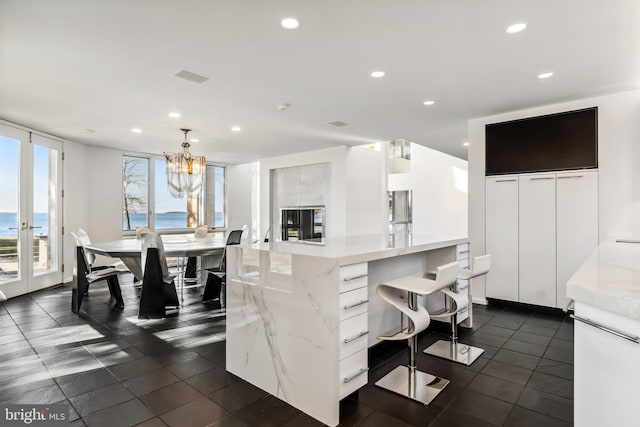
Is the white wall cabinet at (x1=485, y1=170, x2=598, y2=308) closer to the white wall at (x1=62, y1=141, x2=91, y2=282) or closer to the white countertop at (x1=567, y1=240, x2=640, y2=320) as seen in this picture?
the white countertop at (x1=567, y1=240, x2=640, y2=320)

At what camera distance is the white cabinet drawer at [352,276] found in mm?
1883

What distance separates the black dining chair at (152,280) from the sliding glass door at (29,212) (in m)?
2.46

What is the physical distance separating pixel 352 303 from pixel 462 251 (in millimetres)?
1883

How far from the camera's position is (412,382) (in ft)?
7.49

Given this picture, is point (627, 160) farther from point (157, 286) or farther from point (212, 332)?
point (157, 286)

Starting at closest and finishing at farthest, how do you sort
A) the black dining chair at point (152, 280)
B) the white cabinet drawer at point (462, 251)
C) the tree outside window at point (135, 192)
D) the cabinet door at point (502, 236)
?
1. the white cabinet drawer at point (462, 251)
2. the black dining chair at point (152, 280)
3. the cabinet door at point (502, 236)
4. the tree outside window at point (135, 192)

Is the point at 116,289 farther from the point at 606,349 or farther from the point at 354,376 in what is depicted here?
the point at 606,349

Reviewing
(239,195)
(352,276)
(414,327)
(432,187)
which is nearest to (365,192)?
(432,187)

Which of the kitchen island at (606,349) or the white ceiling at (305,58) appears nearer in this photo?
the kitchen island at (606,349)

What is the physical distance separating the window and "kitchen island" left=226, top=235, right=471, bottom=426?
5659 millimetres

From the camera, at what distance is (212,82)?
3242 mm

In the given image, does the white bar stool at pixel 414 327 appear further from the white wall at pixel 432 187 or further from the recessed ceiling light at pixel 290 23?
the white wall at pixel 432 187

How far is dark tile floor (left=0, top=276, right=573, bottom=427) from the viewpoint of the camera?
195 centimetres

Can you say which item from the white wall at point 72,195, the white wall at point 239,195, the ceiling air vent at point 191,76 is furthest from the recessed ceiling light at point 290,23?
the white wall at point 239,195
